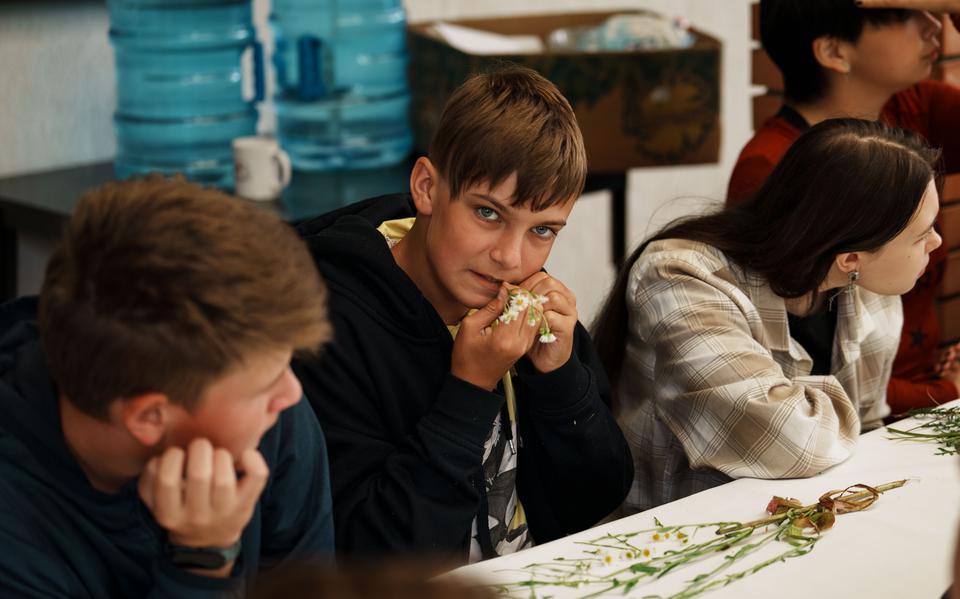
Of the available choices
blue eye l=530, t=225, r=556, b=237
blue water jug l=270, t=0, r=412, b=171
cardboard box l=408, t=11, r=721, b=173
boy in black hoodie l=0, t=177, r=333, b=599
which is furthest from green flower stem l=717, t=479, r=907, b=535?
blue water jug l=270, t=0, r=412, b=171

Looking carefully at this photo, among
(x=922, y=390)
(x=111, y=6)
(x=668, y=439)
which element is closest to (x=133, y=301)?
(x=668, y=439)

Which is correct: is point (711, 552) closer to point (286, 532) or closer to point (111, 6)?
point (286, 532)

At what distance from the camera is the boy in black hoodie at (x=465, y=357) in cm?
148

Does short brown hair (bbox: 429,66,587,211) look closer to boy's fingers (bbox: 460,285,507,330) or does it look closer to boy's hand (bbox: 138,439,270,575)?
boy's fingers (bbox: 460,285,507,330)

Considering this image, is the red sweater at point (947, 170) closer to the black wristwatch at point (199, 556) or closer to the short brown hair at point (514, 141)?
the short brown hair at point (514, 141)

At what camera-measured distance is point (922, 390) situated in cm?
220

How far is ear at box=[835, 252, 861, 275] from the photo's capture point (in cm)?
184

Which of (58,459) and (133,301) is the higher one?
(133,301)

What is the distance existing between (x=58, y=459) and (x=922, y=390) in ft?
5.16

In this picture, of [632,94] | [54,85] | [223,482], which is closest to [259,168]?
[54,85]

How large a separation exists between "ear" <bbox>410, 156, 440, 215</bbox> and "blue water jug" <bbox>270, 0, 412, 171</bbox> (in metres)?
1.44

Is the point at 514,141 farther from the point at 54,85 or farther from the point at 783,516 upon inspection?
the point at 54,85

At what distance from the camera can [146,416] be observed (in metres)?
1.05

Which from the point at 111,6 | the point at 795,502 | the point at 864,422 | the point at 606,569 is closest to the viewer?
the point at 606,569
